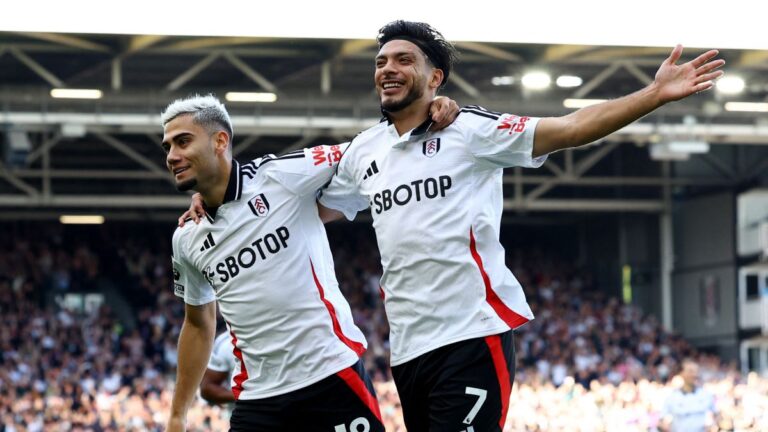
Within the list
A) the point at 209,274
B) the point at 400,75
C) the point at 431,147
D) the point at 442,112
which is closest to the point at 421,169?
the point at 431,147

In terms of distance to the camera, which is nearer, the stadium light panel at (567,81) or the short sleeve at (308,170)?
the short sleeve at (308,170)

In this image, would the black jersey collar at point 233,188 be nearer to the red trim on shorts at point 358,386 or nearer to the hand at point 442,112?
the red trim on shorts at point 358,386

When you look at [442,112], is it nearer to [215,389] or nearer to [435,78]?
[435,78]

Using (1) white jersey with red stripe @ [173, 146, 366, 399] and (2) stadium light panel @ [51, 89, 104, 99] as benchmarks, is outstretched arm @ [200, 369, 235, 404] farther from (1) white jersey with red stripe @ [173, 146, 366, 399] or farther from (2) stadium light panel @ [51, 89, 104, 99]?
(2) stadium light panel @ [51, 89, 104, 99]

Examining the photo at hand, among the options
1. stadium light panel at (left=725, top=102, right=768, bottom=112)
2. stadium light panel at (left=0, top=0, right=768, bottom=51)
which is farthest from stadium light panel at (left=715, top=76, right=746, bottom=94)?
stadium light panel at (left=0, top=0, right=768, bottom=51)

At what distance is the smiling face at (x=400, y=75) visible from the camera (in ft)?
16.8

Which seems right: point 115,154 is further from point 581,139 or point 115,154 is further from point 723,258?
point 581,139

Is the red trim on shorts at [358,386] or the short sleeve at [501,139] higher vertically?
the short sleeve at [501,139]

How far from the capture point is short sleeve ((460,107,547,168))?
494 centimetres

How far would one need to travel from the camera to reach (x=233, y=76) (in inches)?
979

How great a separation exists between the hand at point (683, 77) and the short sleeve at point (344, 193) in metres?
1.37

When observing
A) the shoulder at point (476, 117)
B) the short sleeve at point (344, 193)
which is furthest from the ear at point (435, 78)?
the short sleeve at point (344, 193)

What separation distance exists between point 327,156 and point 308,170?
0.32ft

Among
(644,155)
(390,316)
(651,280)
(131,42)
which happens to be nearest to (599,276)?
(651,280)
